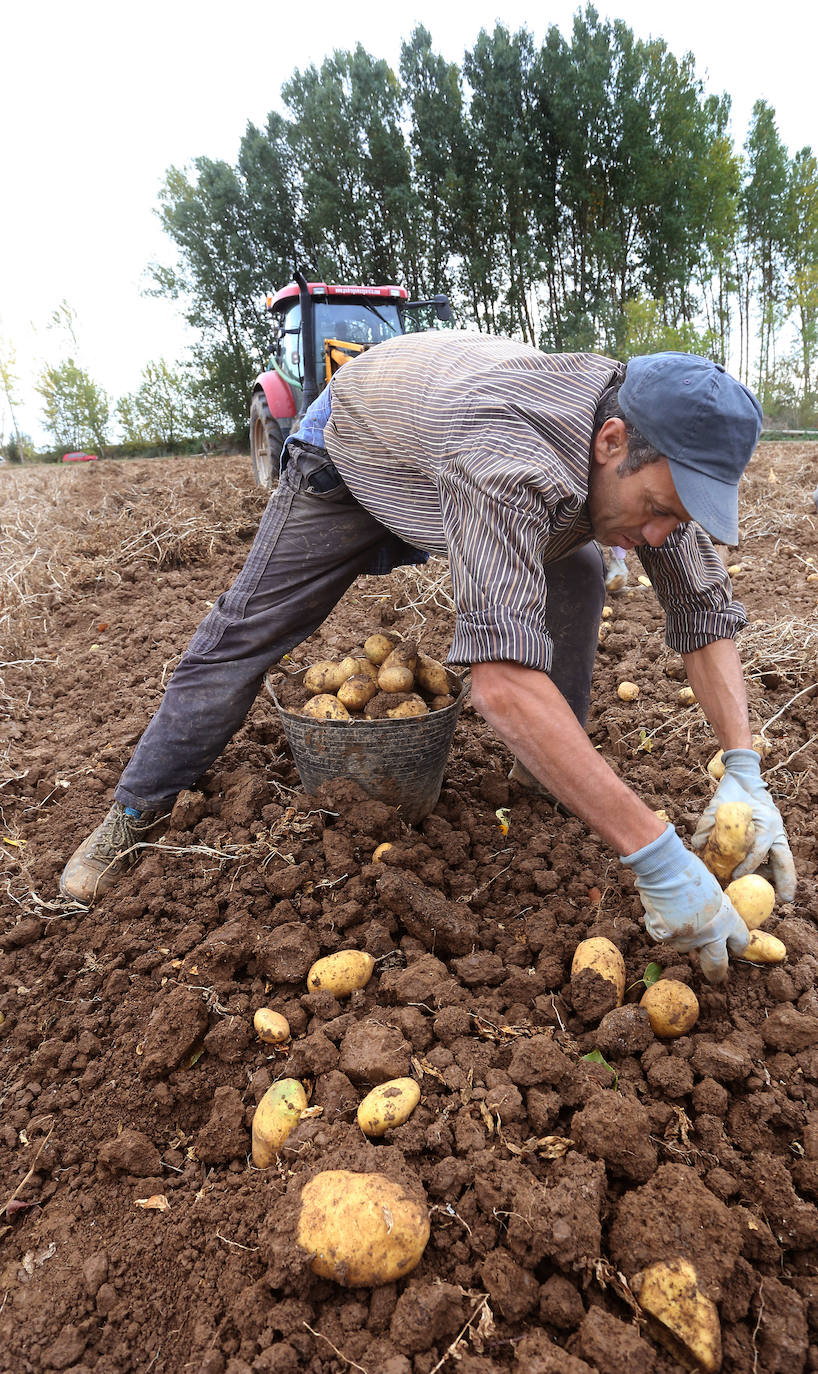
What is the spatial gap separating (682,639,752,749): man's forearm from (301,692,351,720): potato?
44.8 inches

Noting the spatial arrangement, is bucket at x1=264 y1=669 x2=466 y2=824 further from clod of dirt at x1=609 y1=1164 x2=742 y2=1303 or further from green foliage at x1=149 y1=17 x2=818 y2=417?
green foliage at x1=149 y1=17 x2=818 y2=417

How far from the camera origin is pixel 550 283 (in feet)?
72.0

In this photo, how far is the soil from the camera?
1.36 metres

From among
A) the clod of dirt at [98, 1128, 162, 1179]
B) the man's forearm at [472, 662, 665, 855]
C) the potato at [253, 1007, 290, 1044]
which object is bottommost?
the clod of dirt at [98, 1128, 162, 1179]

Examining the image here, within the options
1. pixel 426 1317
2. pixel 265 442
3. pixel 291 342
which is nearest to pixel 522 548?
pixel 426 1317

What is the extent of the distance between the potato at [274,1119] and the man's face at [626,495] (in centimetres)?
154

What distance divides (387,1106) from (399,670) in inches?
59.2

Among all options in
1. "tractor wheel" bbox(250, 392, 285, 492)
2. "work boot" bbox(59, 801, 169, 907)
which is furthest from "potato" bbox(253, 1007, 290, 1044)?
"tractor wheel" bbox(250, 392, 285, 492)

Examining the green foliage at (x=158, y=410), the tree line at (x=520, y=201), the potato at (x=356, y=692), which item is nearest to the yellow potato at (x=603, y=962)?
the potato at (x=356, y=692)

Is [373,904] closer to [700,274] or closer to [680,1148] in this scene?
[680,1148]

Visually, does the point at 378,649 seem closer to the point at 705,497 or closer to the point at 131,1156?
the point at 705,497

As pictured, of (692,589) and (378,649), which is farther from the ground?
(692,589)

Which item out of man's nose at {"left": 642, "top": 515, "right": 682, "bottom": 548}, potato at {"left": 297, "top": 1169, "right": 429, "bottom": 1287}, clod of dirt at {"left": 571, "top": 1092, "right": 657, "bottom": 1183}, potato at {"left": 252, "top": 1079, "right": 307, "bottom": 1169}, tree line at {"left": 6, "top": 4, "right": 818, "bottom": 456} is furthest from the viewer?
tree line at {"left": 6, "top": 4, "right": 818, "bottom": 456}

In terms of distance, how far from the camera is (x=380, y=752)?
2.54 m
